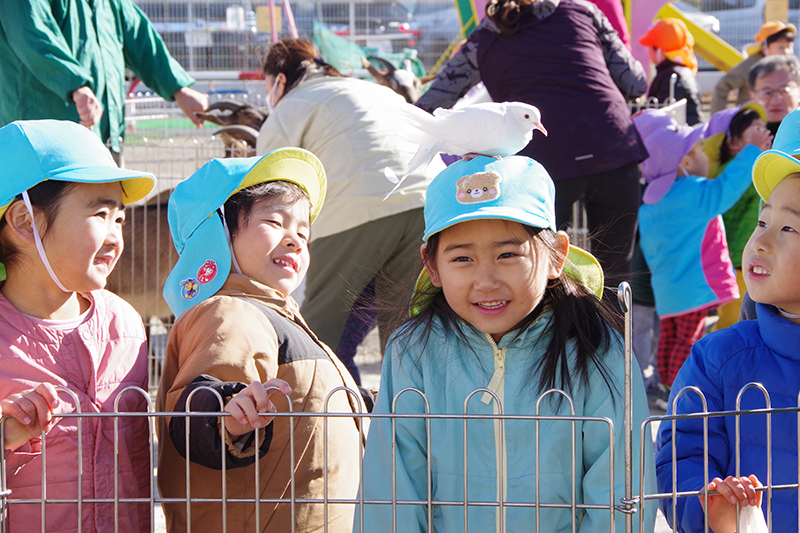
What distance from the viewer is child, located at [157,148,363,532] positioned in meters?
1.72

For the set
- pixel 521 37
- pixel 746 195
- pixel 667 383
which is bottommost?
pixel 667 383

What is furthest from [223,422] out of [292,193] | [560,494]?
[292,193]

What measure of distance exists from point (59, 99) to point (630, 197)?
2651 mm

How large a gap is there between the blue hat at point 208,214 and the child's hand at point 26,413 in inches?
21.8

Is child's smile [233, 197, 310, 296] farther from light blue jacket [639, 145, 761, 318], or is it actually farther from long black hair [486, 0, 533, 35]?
light blue jacket [639, 145, 761, 318]

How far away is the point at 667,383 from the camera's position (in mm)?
4594

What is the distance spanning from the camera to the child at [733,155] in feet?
15.5

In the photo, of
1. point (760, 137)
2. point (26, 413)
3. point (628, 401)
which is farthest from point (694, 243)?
point (26, 413)

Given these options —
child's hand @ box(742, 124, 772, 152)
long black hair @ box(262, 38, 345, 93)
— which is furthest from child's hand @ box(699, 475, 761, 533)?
child's hand @ box(742, 124, 772, 152)

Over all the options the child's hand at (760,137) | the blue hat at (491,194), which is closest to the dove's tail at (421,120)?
the blue hat at (491,194)

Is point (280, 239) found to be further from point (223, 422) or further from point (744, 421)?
point (744, 421)

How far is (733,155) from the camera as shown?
16.3 ft

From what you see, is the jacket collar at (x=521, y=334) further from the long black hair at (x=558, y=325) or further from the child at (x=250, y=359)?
the child at (x=250, y=359)

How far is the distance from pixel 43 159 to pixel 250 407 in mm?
744
